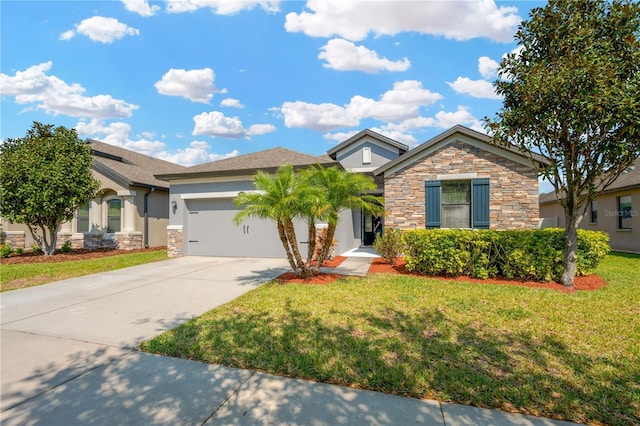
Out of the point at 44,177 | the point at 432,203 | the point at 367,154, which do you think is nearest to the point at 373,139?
the point at 367,154

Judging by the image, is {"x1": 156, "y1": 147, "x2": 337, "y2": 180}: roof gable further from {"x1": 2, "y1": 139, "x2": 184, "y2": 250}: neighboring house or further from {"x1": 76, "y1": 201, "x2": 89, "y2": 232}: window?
{"x1": 76, "y1": 201, "x2": 89, "y2": 232}: window

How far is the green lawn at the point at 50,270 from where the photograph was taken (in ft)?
25.5

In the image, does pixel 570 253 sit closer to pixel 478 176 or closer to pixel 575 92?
pixel 575 92

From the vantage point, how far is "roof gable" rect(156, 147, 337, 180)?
36.6 ft

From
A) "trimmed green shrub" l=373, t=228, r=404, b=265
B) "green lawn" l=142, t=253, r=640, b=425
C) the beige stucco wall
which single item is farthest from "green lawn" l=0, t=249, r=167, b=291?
the beige stucco wall

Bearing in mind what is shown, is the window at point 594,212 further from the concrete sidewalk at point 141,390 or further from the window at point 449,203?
the concrete sidewalk at point 141,390

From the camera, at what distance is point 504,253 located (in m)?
7.49

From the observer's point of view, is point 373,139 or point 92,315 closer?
point 92,315

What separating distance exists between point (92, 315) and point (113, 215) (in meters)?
12.7

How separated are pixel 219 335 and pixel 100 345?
4.92 feet

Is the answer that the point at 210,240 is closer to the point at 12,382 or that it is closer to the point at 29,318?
the point at 29,318

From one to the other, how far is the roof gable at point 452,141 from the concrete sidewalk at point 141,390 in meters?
8.61

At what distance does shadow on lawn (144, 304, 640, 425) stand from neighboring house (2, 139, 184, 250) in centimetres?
1284

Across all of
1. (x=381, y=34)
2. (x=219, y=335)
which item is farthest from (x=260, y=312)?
(x=381, y=34)
